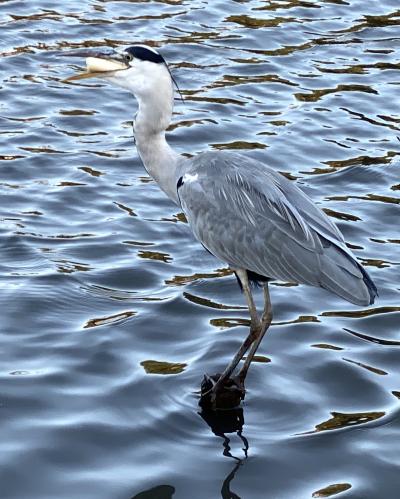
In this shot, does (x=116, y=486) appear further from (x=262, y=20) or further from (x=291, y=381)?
(x=262, y=20)

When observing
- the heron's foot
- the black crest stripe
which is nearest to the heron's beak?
the black crest stripe

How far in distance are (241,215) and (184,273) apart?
5.16 feet

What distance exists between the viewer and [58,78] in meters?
12.1

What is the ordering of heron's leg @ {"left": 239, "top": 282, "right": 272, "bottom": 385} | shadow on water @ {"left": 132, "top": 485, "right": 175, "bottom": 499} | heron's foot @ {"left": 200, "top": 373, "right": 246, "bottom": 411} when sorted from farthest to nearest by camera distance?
heron's leg @ {"left": 239, "top": 282, "right": 272, "bottom": 385} < heron's foot @ {"left": 200, "top": 373, "right": 246, "bottom": 411} < shadow on water @ {"left": 132, "top": 485, "right": 175, "bottom": 499}

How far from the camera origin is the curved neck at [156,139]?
741cm

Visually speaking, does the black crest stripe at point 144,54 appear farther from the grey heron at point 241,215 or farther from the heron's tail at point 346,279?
the heron's tail at point 346,279

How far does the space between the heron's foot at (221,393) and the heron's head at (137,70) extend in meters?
1.76

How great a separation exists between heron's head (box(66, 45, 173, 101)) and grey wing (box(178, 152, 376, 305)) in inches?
19.6

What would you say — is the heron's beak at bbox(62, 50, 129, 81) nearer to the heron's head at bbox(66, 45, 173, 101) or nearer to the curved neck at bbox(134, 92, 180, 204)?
the heron's head at bbox(66, 45, 173, 101)

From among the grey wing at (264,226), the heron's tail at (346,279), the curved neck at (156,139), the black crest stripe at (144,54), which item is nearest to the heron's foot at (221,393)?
the grey wing at (264,226)

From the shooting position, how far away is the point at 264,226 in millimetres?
7062

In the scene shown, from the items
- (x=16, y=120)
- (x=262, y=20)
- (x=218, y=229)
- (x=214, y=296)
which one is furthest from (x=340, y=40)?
(x=218, y=229)

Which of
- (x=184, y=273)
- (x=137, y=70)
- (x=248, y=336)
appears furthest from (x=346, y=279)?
(x=184, y=273)

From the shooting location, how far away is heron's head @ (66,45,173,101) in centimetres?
735
